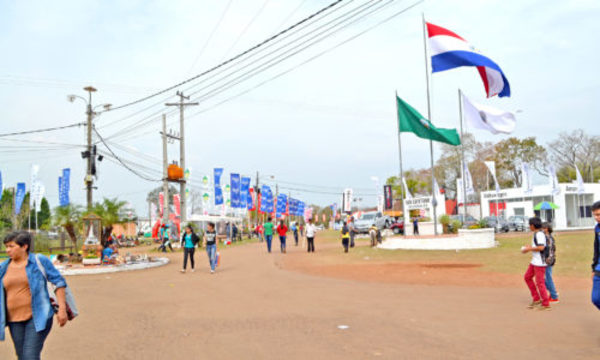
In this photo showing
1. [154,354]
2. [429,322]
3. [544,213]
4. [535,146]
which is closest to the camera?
[154,354]

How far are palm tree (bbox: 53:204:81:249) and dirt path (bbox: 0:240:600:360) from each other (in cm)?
1039

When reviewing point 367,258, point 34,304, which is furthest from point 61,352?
point 367,258

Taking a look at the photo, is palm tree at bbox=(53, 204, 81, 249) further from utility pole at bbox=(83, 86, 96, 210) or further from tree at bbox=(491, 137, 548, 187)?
tree at bbox=(491, 137, 548, 187)

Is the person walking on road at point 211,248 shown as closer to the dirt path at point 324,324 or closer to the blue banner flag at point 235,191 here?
the dirt path at point 324,324

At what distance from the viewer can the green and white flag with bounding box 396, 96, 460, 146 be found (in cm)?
2123

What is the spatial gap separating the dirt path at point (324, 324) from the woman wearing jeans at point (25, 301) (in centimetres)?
188

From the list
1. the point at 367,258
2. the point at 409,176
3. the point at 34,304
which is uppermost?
the point at 409,176

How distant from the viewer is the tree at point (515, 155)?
6166 cm

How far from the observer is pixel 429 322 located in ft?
24.4

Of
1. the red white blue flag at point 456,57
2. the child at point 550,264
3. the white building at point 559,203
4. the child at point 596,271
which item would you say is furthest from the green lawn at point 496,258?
the white building at point 559,203

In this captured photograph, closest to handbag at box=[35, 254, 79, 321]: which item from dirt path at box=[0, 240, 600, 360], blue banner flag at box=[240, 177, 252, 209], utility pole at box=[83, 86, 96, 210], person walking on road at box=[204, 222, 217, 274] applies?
dirt path at box=[0, 240, 600, 360]

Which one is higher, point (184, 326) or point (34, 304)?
point (34, 304)

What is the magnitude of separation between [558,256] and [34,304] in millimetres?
17749

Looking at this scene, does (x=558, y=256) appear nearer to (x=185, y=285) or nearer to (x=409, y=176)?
(x=185, y=285)
